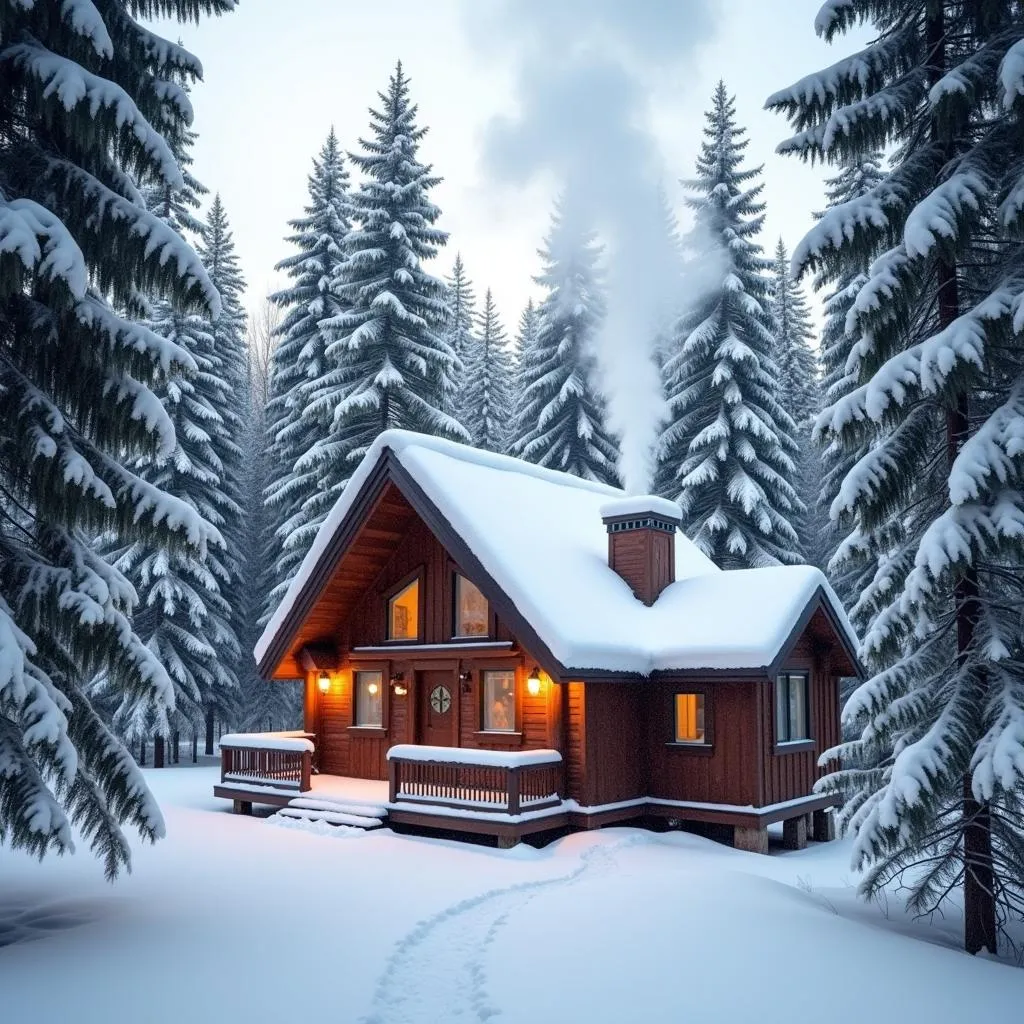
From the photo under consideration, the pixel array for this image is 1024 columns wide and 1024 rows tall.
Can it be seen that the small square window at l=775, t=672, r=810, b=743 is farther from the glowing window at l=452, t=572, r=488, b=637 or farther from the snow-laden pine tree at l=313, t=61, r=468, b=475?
the snow-laden pine tree at l=313, t=61, r=468, b=475

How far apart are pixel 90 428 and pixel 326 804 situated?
9.25m

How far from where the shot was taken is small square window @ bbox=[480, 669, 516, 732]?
16.4 m

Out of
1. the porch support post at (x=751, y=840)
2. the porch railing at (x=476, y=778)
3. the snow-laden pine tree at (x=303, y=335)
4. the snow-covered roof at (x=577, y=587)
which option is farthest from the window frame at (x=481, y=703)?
the snow-laden pine tree at (x=303, y=335)

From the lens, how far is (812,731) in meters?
17.7

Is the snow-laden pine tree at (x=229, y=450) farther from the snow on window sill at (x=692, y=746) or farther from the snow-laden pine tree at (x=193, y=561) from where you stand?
the snow on window sill at (x=692, y=746)

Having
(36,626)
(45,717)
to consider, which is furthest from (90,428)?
(45,717)

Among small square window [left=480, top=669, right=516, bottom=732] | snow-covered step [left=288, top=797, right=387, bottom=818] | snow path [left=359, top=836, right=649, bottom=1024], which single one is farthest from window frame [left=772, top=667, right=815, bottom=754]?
snow-covered step [left=288, top=797, right=387, bottom=818]

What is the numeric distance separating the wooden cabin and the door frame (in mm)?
38

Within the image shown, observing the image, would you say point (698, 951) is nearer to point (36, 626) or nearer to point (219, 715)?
point (36, 626)

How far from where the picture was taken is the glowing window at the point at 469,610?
16.9 m

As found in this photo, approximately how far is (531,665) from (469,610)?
1.90 m

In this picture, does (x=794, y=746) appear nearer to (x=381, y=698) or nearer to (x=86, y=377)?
(x=381, y=698)

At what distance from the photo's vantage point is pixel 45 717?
730 cm

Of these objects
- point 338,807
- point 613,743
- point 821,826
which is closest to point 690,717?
point 613,743
